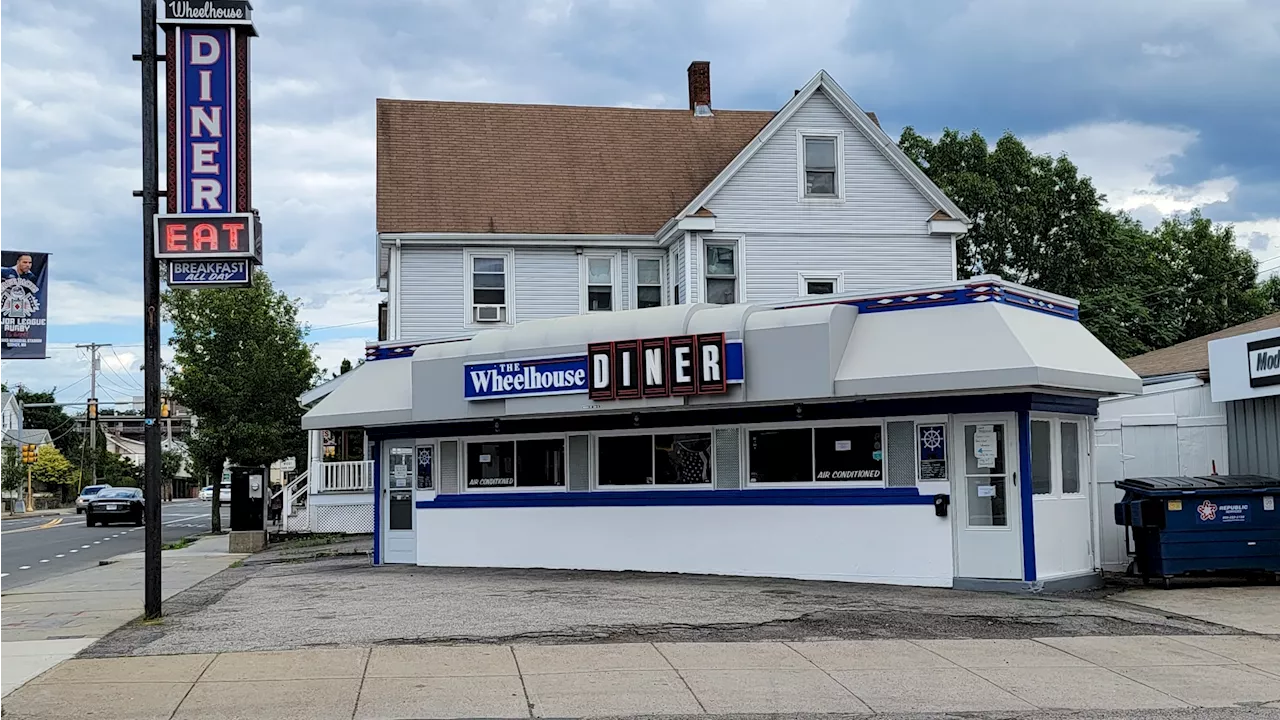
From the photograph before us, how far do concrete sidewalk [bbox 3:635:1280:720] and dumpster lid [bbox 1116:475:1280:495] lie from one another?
4.43m

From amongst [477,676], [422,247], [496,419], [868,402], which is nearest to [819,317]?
[868,402]

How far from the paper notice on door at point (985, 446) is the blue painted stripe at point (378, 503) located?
33.9 feet

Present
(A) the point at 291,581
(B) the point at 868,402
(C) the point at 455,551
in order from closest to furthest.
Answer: (B) the point at 868,402 → (A) the point at 291,581 → (C) the point at 455,551

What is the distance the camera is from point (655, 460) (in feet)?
59.8

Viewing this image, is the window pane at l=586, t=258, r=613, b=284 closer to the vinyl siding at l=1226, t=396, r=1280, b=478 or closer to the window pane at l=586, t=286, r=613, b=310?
the window pane at l=586, t=286, r=613, b=310

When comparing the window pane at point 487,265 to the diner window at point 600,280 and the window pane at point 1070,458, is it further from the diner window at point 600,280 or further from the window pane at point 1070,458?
the window pane at point 1070,458

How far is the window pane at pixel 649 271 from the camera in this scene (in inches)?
1041

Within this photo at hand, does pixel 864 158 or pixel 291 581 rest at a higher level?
pixel 864 158

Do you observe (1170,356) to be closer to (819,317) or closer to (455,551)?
(819,317)

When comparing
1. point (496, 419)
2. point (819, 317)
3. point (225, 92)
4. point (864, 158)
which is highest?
point (864, 158)

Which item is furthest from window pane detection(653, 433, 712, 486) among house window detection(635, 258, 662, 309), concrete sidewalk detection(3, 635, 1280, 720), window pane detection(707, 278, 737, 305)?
house window detection(635, 258, 662, 309)

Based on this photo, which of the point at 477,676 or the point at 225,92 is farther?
the point at 225,92

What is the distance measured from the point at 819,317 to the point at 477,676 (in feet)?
24.4

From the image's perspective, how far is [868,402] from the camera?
16078 mm
